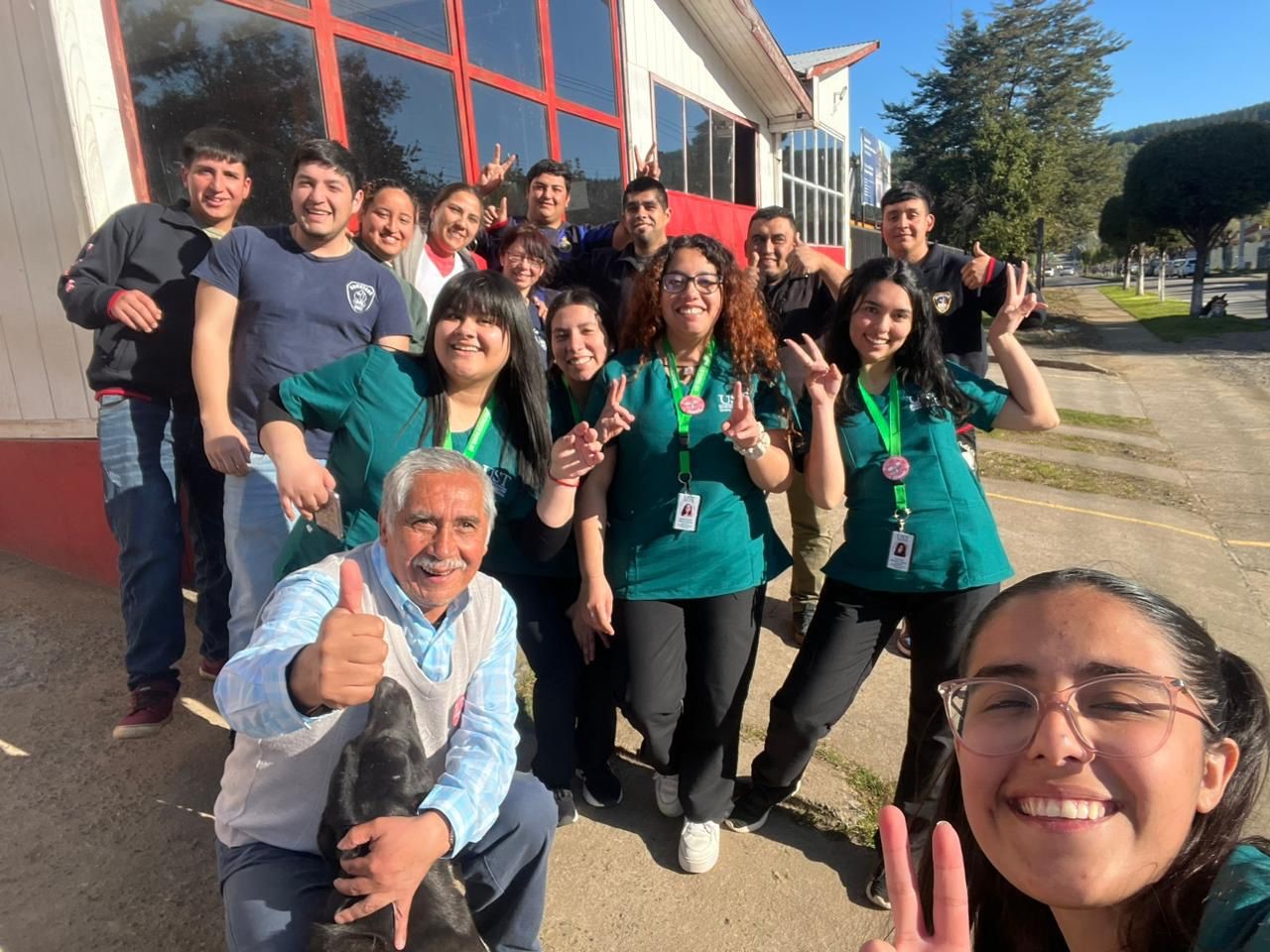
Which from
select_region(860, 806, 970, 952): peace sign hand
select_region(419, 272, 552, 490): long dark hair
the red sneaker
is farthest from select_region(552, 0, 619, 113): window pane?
select_region(860, 806, 970, 952): peace sign hand

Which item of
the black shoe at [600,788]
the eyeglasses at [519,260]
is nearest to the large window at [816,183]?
the eyeglasses at [519,260]

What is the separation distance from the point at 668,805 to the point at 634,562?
944mm

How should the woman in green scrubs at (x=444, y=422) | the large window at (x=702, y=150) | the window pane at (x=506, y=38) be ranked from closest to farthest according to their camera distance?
the woman in green scrubs at (x=444, y=422)
the window pane at (x=506, y=38)
the large window at (x=702, y=150)

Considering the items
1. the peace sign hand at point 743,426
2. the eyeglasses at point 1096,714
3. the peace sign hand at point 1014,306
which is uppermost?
the peace sign hand at point 1014,306

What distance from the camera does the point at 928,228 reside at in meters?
→ 3.94

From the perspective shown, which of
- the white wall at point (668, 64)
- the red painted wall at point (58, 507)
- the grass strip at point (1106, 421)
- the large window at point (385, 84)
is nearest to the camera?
the large window at point (385, 84)

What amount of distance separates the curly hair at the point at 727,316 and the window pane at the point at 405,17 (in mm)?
3569

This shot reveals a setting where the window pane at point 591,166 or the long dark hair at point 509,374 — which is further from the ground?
the window pane at point 591,166

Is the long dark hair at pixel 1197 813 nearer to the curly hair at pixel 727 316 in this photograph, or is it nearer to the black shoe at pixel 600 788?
the curly hair at pixel 727 316

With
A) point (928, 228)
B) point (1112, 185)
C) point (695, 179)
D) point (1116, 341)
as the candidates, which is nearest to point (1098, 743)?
point (928, 228)

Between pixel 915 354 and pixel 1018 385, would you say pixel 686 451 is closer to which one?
pixel 915 354

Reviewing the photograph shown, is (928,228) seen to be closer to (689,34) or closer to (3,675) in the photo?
(3,675)

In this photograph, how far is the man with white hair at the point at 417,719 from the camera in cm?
155

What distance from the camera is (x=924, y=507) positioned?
2531mm
